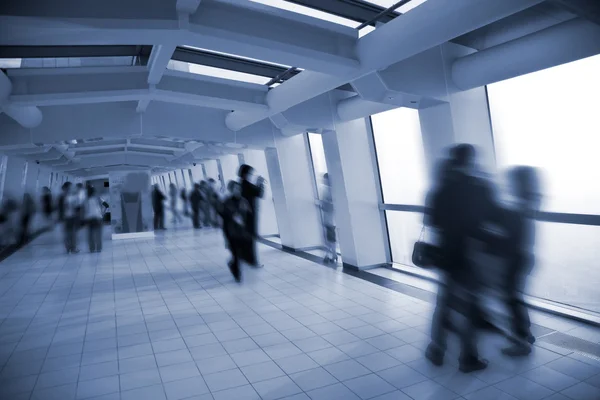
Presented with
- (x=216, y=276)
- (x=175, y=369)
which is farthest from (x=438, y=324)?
(x=216, y=276)

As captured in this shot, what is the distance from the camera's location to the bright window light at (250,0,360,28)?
3850mm

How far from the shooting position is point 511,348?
3639 mm

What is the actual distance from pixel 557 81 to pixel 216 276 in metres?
6.04

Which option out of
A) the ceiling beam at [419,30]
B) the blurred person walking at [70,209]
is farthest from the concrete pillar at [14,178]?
the ceiling beam at [419,30]

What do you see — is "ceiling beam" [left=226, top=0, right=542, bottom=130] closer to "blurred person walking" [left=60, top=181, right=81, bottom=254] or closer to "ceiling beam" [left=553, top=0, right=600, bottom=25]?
"ceiling beam" [left=553, top=0, right=600, bottom=25]

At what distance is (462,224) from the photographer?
10.3ft

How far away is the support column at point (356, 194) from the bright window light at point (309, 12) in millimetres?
3029

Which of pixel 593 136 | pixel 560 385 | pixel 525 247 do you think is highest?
pixel 593 136

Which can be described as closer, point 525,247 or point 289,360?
point 525,247

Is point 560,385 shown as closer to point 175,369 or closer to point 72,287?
point 175,369

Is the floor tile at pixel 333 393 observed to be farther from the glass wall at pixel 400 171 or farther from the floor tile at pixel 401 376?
the glass wall at pixel 400 171

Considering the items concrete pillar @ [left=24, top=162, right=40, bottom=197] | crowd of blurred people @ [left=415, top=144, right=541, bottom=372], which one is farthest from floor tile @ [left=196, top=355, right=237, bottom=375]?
concrete pillar @ [left=24, top=162, right=40, bottom=197]

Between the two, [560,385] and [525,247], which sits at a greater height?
Answer: [525,247]

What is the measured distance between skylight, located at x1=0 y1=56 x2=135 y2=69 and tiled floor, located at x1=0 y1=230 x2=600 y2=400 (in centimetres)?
329
